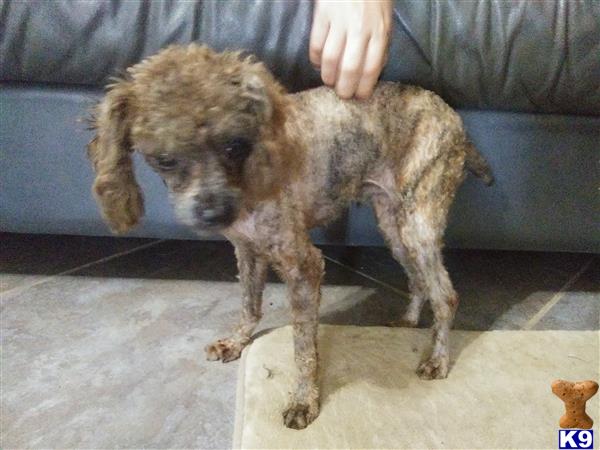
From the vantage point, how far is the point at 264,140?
3.46 feet

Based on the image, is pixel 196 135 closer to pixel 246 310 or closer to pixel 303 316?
pixel 303 316

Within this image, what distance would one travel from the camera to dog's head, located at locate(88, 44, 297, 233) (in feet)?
3.19

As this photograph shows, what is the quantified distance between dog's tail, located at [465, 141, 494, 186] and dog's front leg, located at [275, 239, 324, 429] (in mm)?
440

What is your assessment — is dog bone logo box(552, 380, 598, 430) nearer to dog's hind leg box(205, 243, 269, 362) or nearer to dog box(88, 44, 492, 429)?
dog box(88, 44, 492, 429)

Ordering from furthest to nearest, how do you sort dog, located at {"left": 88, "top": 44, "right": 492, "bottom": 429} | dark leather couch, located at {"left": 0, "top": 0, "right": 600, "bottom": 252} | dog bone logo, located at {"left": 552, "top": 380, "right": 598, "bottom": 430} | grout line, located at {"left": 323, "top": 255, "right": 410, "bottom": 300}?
grout line, located at {"left": 323, "top": 255, "right": 410, "bottom": 300}
dark leather couch, located at {"left": 0, "top": 0, "right": 600, "bottom": 252}
dog, located at {"left": 88, "top": 44, "right": 492, "bottom": 429}
dog bone logo, located at {"left": 552, "top": 380, "right": 598, "bottom": 430}

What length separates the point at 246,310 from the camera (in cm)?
148

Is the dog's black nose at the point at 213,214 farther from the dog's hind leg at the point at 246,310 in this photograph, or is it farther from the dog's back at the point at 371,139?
the dog's hind leg at the point at 246,310

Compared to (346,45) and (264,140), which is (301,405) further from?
(346,45)

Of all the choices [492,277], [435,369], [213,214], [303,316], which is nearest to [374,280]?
[492,277]

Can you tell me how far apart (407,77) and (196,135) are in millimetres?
588

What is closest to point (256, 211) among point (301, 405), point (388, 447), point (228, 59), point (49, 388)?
point (228, 59)

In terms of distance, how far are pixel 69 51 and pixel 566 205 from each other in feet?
4.04

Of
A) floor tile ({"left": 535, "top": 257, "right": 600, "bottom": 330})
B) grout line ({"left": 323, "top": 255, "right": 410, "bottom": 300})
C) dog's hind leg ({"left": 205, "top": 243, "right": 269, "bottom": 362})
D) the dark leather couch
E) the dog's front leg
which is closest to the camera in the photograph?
the dog's front leg

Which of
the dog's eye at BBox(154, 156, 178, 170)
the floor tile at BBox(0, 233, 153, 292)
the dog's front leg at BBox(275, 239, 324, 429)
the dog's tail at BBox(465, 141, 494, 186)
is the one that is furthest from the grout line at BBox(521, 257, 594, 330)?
the floor tile at BBox(0, 233, 153, 292)
